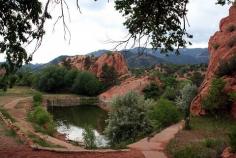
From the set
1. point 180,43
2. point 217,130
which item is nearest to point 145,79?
point 217,130

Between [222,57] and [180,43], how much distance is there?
87.8 ft

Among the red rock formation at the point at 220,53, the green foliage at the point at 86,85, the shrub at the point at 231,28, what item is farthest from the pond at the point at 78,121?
the green foliage at the point at 86,85

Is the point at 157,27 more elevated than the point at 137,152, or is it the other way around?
the point at 157,27

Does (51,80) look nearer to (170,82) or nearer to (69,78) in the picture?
(69,78)

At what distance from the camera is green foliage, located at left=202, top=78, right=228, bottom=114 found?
31375 millimetres

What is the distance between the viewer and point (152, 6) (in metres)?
11.1

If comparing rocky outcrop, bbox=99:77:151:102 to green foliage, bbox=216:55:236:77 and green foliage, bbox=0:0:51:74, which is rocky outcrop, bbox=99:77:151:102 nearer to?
Result: green foliage, bbox=216:55:236:77

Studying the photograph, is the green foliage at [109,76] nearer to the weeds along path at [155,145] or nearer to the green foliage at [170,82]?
the green foliage at [170,82]

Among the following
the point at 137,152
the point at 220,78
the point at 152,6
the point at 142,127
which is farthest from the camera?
the point at 220,78

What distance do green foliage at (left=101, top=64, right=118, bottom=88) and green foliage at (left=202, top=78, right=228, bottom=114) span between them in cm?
6805

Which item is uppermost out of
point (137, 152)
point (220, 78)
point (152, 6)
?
point (152, 6)

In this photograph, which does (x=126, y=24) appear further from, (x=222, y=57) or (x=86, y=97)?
(x=86, y=97)

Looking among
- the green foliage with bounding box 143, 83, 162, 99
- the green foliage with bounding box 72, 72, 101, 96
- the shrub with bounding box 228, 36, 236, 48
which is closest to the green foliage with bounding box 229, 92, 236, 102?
the shrub with bounding box 228, 36, 236, 48

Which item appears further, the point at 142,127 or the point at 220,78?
the point at 220,78
